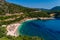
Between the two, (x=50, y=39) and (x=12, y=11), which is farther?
(x=12, y=11)

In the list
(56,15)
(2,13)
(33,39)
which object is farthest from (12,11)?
(33,39)

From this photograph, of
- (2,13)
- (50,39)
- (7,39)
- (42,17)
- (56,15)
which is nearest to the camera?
(7,39)

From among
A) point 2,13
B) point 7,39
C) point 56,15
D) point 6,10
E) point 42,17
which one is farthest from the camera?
point 56,15

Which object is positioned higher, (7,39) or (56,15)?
(7,39)

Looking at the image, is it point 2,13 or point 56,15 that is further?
point 56,15

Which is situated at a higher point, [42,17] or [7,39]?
[7,39]

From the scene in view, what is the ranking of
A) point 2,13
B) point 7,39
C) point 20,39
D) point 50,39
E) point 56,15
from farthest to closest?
point 56,15 < point 2,13 < point 50,39 < point 20,39 < point 7,39

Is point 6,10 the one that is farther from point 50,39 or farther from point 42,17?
point 50,39

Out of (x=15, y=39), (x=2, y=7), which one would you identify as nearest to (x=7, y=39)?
(x=15, y=39)

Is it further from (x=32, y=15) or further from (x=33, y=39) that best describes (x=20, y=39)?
(x=32, y=15)
